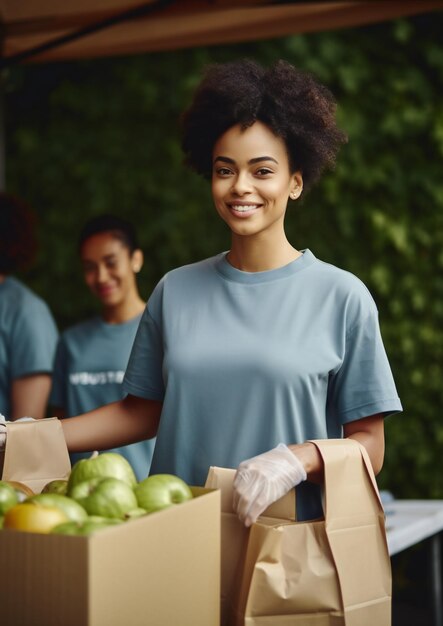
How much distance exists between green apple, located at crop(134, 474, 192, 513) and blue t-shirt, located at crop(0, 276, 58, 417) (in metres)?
1.72

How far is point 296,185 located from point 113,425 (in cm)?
59

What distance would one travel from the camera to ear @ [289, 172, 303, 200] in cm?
170

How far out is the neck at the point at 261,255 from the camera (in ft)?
5.48

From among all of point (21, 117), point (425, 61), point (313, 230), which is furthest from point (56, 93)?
point (425, 61)

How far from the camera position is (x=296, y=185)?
1.72 m

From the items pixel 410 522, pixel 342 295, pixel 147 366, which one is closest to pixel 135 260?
pixel 410 522

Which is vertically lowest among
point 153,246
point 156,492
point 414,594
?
point 414,594

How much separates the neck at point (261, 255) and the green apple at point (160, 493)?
0.53 m

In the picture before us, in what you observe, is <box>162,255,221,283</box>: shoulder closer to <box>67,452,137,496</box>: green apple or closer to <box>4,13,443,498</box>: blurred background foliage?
<box>67,452,137,496</box>: green apple

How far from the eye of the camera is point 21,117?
14.5ft

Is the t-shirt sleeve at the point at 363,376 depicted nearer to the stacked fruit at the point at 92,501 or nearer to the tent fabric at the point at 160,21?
the stacked fruit at the point at 92,501

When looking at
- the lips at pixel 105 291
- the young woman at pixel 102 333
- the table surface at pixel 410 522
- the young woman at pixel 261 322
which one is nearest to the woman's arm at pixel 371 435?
the young woman at pixel 261 322

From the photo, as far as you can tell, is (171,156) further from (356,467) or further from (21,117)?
(356,467)

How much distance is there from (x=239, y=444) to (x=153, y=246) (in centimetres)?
275
